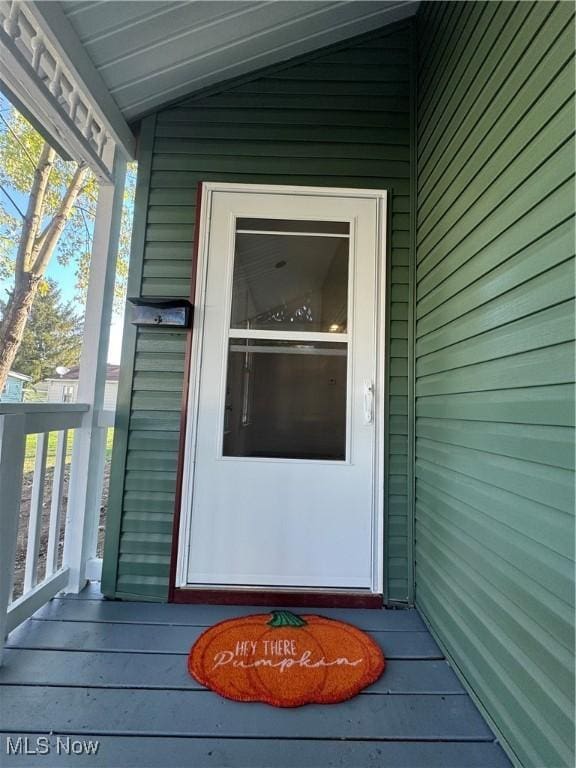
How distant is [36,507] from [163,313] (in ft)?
3.52

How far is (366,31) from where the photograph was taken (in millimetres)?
1955

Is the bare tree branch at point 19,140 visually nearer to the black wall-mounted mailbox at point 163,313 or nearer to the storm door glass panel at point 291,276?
the black wall-mounted mailbox at point 163,313

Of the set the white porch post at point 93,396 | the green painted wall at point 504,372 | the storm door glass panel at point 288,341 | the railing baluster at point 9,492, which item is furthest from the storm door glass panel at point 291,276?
the railing baluster at point 9,492

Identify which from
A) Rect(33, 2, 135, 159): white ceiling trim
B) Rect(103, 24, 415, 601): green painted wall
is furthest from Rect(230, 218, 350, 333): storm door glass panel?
Rect(33, 2, 135, 159): white ceiling trim

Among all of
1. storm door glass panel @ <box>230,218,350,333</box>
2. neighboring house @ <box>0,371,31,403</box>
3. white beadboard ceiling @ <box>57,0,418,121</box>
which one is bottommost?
neighboring house @ <box>0,371,31,403</box>

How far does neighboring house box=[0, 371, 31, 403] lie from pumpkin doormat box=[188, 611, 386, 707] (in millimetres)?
1246

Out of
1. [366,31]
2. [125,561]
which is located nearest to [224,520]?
[125,561]

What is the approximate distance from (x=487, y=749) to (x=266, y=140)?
2.64m

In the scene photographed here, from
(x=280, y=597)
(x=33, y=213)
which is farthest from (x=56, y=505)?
(x=33, y=213)

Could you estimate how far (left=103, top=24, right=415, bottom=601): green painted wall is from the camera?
1.87 metres

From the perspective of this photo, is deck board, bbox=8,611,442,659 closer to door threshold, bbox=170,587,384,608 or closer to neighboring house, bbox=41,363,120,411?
door threshold, bbox=170,587,384,608

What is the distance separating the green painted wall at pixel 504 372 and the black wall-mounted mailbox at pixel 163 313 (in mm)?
1229

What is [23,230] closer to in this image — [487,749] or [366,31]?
[366,31]
